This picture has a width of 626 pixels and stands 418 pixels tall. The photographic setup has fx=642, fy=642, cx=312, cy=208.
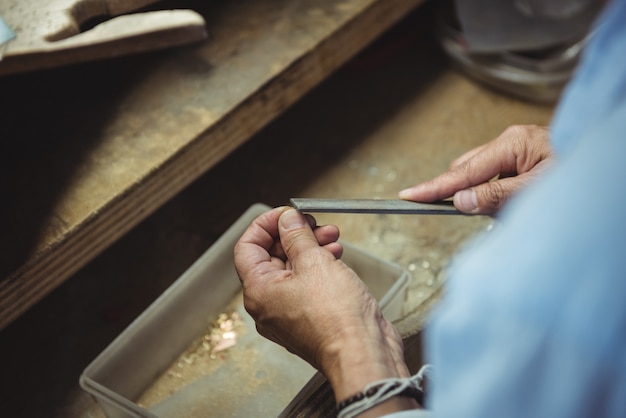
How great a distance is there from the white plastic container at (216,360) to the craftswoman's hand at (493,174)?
0.23 m

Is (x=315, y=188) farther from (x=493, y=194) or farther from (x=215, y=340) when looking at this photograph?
(x=493, y=194)

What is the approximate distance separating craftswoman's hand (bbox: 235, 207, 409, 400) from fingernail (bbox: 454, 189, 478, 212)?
7.3 inches

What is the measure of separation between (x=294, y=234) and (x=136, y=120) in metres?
0.50

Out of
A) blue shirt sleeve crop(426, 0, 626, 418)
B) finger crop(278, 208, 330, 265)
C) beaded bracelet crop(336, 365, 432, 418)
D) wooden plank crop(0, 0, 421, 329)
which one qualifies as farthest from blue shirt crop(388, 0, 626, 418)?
wooden plank crop(0, 0, 421, 329)

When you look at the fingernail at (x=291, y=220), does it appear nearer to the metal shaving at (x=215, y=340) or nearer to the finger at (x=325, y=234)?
the finger at (x=325, y=234)

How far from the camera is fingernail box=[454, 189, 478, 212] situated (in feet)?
3.01

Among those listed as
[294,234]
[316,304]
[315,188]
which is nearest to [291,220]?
[294,234]

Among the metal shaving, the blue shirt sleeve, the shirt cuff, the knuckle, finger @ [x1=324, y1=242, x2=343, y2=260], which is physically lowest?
the metal shaving

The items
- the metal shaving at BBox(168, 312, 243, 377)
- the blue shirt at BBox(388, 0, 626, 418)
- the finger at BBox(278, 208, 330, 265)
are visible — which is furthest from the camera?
the metal shaving at BBox(168, 312, 243, 377)

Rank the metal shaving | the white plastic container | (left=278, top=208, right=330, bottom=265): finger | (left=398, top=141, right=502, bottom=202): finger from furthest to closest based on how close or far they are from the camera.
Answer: the metal shaving, the white plastic container, (left=398, top=141, right=502, bottom=202): finger, (left=278, top=208, right=330, bottom=265): finger

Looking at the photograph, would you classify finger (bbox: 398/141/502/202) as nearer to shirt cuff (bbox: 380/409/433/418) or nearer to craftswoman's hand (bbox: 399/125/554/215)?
craftswoman's hand (bbox: 399/125/554/215)

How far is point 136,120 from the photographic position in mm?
1204

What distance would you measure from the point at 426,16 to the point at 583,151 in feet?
5.34

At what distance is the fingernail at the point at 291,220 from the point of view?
885 millimetres
